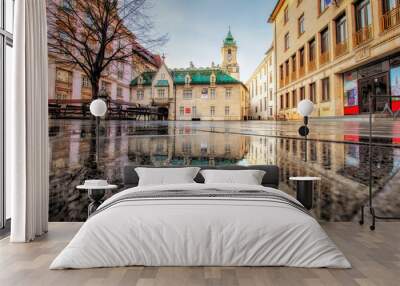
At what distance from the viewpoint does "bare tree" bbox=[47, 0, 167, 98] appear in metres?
4.36

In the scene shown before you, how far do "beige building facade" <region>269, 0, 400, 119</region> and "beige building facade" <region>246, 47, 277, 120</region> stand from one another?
0.09m

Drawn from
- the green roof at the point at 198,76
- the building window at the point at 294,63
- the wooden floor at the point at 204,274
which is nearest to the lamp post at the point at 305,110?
the building window at the point at 294,63

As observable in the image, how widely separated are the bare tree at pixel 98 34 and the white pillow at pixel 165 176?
51.8 inches

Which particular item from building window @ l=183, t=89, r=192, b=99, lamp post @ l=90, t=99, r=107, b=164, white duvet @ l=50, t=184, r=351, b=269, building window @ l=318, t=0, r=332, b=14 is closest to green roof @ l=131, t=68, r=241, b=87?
building window @ l=183, t=89, r=192, b=99

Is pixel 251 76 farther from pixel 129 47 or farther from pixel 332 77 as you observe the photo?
pixel 129 47

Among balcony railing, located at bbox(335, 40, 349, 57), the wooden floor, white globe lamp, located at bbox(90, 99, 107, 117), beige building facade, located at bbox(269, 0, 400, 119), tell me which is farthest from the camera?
white globe lamp, located at bbox(90, 99, 107, 117)

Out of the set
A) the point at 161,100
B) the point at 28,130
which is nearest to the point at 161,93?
the point at 161,100

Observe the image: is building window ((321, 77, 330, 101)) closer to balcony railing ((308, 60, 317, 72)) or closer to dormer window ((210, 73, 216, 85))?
balcony railing ((308, 60, 317, 72))

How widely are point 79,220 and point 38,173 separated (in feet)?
2.80

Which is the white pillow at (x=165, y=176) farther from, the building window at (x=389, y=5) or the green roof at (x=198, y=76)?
the building window at (x=389, y=5)

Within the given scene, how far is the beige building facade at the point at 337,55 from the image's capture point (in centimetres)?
354

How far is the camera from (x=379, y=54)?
3549 millimetres

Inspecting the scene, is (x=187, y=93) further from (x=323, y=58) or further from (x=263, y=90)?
(x=323, y=58)

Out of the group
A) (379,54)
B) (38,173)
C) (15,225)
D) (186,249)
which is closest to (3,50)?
(38,173)
